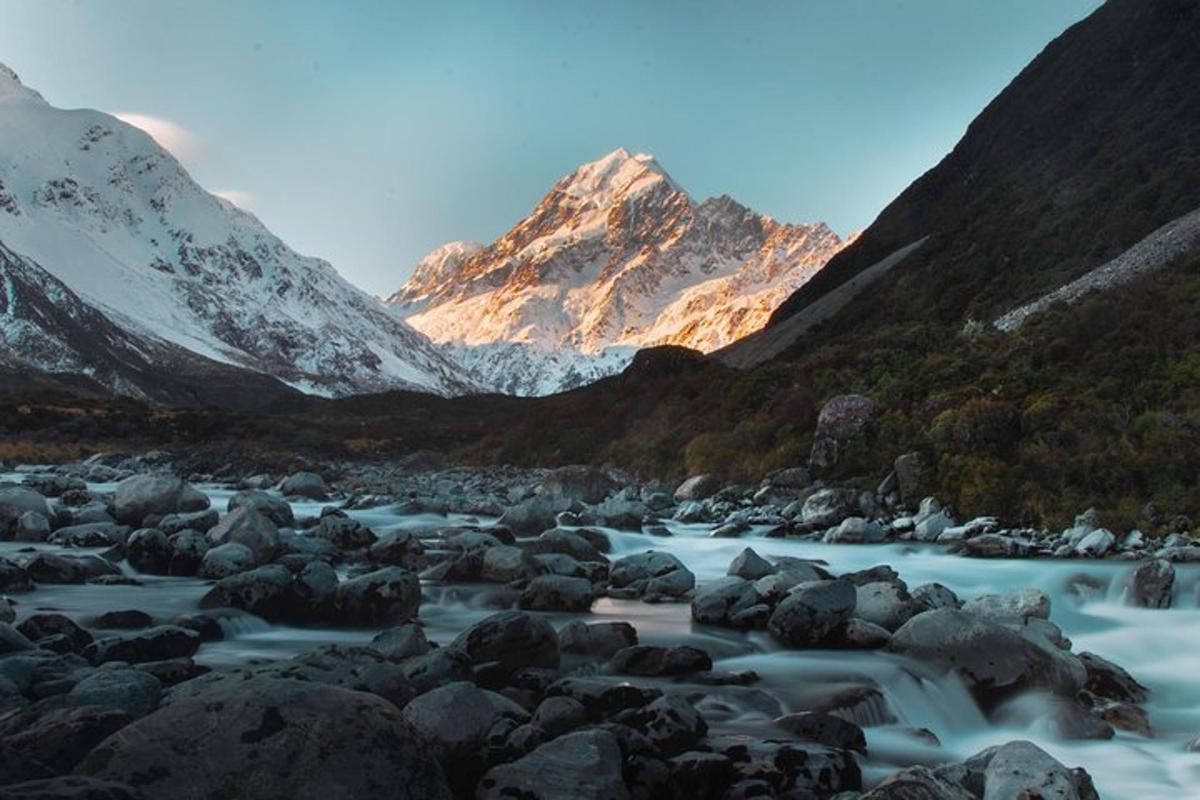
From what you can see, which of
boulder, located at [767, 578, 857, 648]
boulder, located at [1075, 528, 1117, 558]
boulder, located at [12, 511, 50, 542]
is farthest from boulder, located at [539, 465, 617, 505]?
boulder, located at [767, 578, 857, 648]

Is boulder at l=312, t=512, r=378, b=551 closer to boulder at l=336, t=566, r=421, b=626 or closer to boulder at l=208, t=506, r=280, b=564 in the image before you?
boulder at l=208, t=506, r=280, b=564

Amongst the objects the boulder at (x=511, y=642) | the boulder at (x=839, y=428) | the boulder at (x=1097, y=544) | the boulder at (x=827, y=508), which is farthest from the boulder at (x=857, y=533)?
the boulder at (x=511, y=642)

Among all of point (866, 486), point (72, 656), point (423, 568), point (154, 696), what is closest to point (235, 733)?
point (154, 696)

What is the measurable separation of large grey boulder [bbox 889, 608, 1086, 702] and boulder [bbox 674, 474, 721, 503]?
15218 millimetres

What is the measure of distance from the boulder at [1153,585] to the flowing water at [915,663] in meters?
0.15

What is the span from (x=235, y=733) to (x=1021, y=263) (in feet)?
132

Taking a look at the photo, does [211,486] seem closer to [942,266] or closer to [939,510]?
[939,510]

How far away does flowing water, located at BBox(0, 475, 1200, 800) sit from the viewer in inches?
284

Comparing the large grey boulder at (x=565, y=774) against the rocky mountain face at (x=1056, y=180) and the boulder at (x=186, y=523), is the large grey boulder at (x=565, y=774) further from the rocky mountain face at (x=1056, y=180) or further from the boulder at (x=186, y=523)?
the rocky mountain face at (x=1056, y=180)

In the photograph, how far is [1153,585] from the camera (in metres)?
11.2

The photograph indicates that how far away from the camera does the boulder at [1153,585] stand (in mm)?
11156

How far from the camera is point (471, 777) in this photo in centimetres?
577

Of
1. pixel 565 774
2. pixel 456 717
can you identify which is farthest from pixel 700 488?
pixel 565 774

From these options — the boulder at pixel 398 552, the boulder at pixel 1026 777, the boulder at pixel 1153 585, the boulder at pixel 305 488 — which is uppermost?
the boulder at pixel 1153 585
